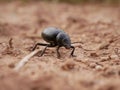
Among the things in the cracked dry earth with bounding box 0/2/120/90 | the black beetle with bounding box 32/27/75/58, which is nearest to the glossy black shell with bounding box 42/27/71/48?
the black beetle with bounding box 32/27/75/58

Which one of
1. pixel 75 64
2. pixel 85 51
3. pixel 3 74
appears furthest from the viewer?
pixel 85 51

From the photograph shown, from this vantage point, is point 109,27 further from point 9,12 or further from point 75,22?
point 9,12

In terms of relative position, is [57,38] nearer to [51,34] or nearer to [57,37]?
[57,37]

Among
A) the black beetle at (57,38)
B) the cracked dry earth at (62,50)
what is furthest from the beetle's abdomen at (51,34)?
the cracked dry earth at (62,50)

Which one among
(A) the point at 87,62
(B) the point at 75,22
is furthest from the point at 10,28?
(A) the point at 87,62

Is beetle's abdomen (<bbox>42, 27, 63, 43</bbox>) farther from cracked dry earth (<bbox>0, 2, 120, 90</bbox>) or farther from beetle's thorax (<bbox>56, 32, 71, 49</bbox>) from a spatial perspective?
cracked dry earth (<bbox>0, 2, 120, 90</bbox>)

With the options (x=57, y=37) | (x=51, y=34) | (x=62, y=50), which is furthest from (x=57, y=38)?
(x=62, y=50)

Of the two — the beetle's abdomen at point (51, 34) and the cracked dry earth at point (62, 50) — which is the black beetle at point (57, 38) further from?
the cracked dry earth at point (62, 50)

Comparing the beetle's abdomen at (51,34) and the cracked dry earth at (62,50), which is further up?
the beetle's abdomen at (51,34)
